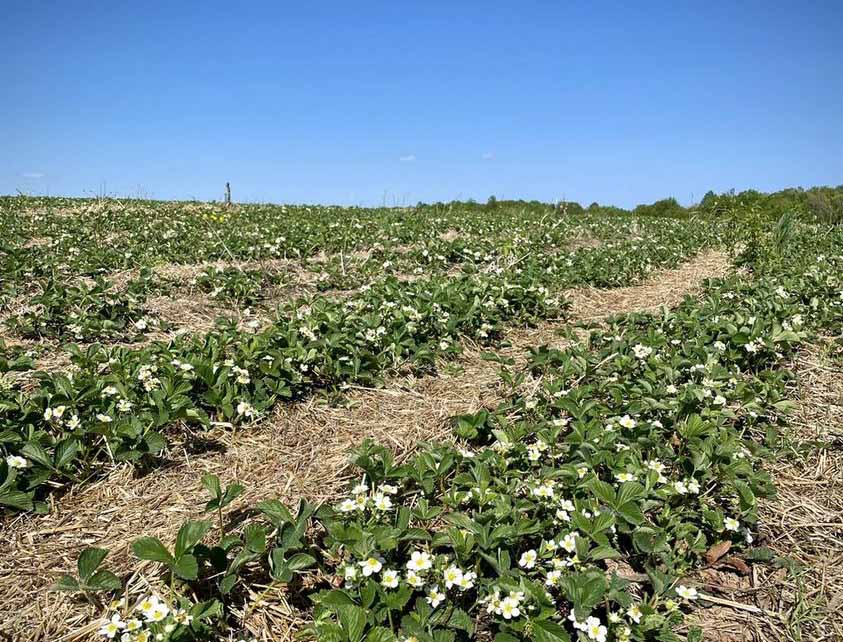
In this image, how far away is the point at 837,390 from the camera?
359 cm

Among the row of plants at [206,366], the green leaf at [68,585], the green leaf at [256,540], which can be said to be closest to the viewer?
the green leaf at [68,585]

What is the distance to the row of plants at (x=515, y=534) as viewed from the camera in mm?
1775

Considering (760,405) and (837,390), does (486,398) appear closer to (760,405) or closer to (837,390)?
(760,405)

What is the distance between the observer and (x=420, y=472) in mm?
2336

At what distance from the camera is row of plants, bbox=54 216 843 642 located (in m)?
1.78

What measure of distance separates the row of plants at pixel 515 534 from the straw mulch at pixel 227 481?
0.13m

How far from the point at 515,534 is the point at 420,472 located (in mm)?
503

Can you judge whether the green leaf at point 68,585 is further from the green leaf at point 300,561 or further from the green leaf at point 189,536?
the green leaf at point 300,561

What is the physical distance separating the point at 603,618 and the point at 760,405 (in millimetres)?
1808

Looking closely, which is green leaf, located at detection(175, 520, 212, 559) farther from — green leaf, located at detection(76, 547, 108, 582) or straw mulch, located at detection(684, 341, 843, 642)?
straw mulch, located at detection(684, 341, 843, 642)

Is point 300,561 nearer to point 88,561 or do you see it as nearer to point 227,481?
point 88,561

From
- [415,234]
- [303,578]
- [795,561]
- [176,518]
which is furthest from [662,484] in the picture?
[415,234]

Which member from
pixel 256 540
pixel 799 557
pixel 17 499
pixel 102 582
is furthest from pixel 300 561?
pixel 799 557

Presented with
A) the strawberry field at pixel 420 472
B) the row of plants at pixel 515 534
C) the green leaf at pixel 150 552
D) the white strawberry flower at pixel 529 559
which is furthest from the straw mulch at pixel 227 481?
the white strawberry flower at pixel 529 559
